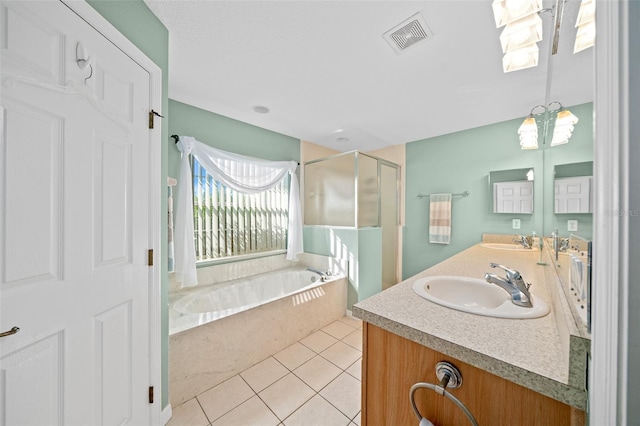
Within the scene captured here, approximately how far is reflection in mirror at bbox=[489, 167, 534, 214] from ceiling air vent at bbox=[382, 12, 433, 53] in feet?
5.86

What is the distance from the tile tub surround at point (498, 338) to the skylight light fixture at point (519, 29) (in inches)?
53.8

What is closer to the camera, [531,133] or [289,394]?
[289,394]

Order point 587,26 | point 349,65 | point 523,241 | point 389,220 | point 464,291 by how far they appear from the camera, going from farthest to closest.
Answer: point 389,220 < point 523,241 < point 349,65 < point 464,291 < point 587,26

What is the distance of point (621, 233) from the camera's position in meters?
0.35

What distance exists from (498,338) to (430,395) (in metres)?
0.27

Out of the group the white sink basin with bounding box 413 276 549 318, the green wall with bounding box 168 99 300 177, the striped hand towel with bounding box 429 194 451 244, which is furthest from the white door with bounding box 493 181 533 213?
the green wall with bounding box 168 99 300 177

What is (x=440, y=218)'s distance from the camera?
3.24 meters

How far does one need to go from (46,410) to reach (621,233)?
1666 mm

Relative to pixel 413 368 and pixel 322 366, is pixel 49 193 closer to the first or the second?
pixel 413 368

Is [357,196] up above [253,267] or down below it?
above

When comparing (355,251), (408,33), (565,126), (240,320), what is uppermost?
(408,33)

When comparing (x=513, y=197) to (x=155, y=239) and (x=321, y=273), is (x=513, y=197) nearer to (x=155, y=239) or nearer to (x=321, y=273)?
(x=321, y=273)

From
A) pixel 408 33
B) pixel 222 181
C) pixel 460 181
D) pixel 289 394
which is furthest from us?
pixel 460 181

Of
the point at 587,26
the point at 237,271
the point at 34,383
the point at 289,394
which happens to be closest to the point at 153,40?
the point at 34,383
